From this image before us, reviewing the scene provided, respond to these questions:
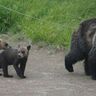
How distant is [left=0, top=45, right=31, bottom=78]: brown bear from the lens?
8948mm

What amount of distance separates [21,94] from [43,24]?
4596mm

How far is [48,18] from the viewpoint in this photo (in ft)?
42.0

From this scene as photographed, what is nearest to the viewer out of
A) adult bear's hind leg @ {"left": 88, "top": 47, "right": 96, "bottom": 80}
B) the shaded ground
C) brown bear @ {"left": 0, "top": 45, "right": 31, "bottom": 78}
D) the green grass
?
the shaded ground

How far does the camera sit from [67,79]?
9.15m

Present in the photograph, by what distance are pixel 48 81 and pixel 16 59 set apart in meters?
0.69

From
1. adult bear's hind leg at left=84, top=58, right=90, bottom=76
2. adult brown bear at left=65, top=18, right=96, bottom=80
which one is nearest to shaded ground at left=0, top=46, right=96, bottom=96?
adult bear's hind leg at left=84, top=58, right=90, bottom=76

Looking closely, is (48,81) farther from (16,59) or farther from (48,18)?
(48,18)

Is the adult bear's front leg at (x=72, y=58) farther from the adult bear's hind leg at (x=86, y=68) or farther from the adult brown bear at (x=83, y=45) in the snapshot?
the adult bear's hind leg at (x=86, y=68)

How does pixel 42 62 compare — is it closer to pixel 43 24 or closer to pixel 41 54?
pixel 41 54

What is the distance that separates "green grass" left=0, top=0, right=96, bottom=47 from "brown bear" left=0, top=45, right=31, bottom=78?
254 centimetres

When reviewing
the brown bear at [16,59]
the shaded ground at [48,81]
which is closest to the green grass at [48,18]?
the shaded ground at [48,81]

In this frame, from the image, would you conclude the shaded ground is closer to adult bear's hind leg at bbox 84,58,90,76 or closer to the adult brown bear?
adult bear's hind leg at bbox 84,58,90,76

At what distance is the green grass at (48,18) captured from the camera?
11969 mm

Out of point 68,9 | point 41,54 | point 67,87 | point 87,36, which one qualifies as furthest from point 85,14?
point 67,87
